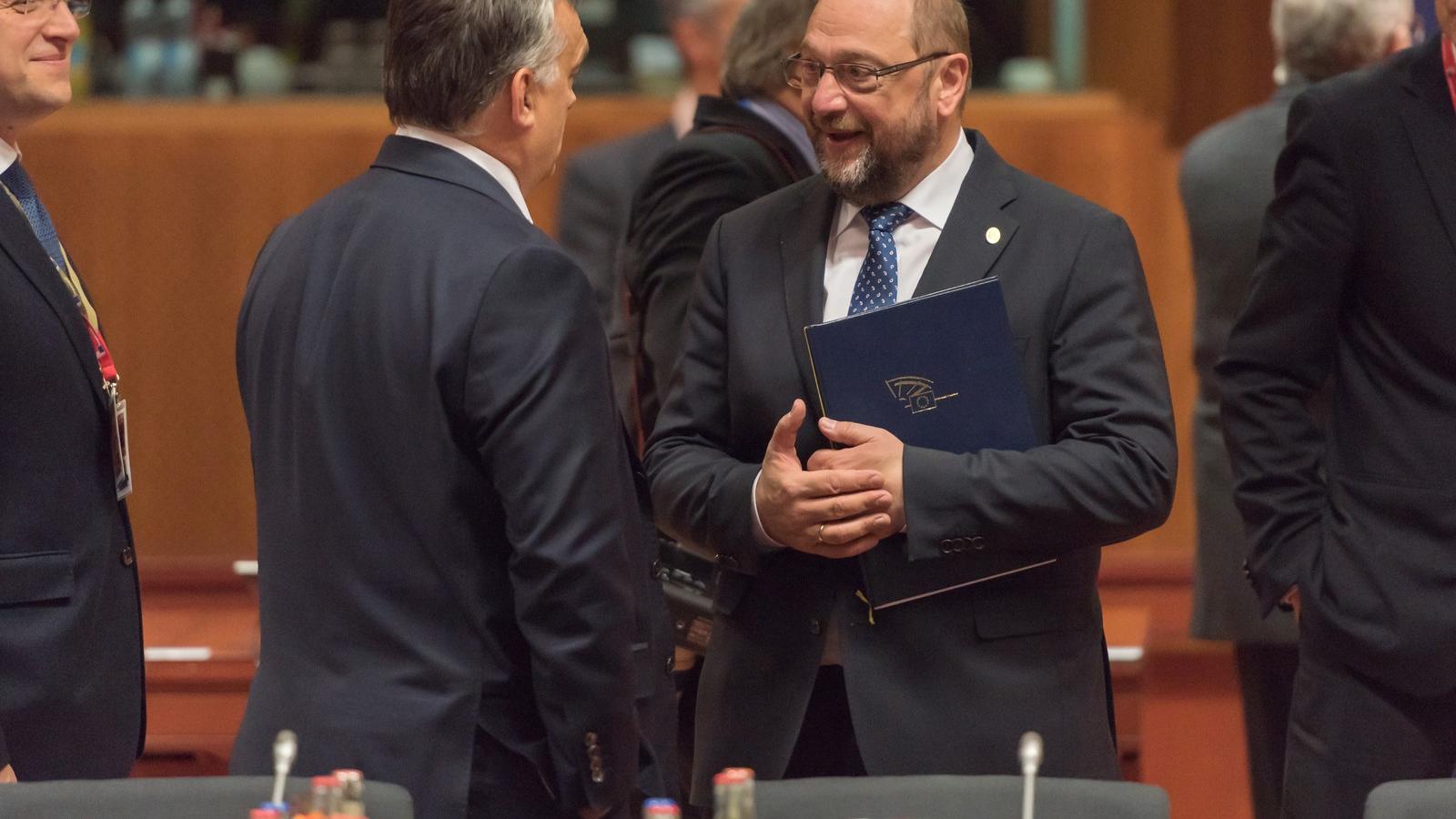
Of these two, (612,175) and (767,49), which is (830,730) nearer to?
(767,49)

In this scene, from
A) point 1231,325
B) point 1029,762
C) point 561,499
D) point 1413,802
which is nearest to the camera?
point 1029,762

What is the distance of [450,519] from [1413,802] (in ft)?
3.56

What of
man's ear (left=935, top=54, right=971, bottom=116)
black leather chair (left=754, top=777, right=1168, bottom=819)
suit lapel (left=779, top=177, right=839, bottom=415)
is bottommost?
black leather chair (left=754, top=777, right=1168, bottom=819)

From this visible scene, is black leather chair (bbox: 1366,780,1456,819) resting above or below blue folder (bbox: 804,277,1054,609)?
below

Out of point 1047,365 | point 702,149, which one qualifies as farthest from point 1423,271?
point 702,149

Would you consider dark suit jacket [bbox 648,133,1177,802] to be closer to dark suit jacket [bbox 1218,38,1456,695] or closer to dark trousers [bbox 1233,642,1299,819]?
dark suit jacket [bbox 1218,38,1456,695]

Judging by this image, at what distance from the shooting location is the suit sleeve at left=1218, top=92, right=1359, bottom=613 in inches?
108

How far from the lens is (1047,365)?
8.34ft

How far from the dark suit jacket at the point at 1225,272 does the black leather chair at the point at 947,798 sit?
6.75ft

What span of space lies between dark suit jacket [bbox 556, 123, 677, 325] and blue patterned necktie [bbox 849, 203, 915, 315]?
106 inches

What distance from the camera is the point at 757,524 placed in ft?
8.37

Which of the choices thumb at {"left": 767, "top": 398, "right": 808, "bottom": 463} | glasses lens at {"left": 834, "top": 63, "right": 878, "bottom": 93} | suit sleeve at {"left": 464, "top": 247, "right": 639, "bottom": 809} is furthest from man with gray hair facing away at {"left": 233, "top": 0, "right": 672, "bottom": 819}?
glasses lens at {"left": 834, "top": 63, "right": 878, "bottom": 93}

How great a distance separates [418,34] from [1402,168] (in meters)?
1.36

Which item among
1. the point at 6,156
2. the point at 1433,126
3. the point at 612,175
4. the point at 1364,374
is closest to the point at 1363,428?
the point at 1364,374
